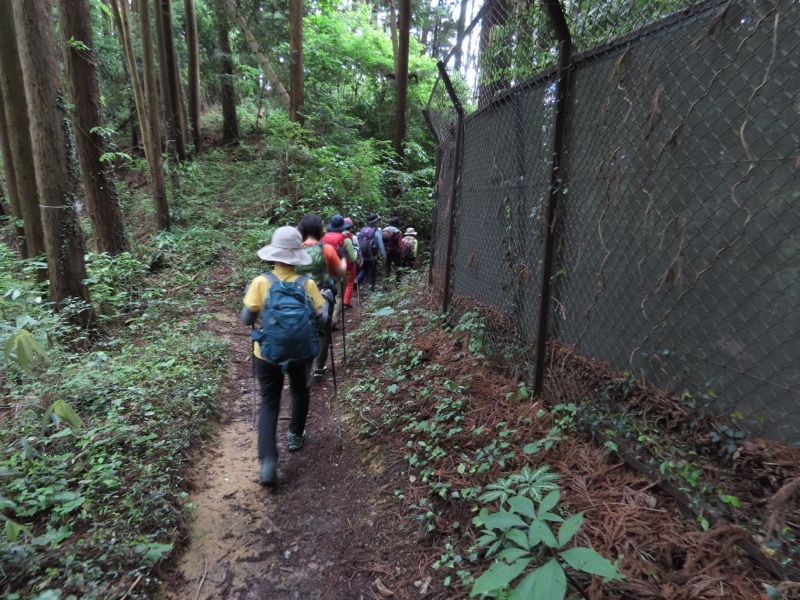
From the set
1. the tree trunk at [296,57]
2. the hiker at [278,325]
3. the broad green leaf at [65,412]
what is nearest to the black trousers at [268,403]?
the hiker at [278,325]

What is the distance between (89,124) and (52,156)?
241cm

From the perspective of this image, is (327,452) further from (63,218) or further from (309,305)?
(63,218)

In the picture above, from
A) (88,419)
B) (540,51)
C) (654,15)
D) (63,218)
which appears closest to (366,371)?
(88,419)

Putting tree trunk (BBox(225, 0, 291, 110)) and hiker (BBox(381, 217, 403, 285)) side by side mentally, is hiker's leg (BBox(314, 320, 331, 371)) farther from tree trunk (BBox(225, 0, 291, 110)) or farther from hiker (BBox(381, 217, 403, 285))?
tree trunk (BBox(225, 0, 291, 110))

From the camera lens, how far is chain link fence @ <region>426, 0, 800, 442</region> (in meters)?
1.93

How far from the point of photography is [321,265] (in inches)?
200

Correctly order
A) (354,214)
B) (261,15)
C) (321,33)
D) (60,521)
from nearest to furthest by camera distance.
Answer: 1. (60,521)
2. (354,214)
3. (261,15)
4. (321,33)

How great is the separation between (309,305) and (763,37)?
3.11m

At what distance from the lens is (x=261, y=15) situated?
1786cm

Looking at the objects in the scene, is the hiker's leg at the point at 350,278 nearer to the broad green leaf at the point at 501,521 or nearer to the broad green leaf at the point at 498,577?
the broad green leaf at the point at 501,521

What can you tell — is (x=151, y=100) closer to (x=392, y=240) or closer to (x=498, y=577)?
(x=392, y=240)

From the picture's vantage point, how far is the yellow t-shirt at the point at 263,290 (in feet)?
11.6

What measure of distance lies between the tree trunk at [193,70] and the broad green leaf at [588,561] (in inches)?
796

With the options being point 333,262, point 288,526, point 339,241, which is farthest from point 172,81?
point 288,526
